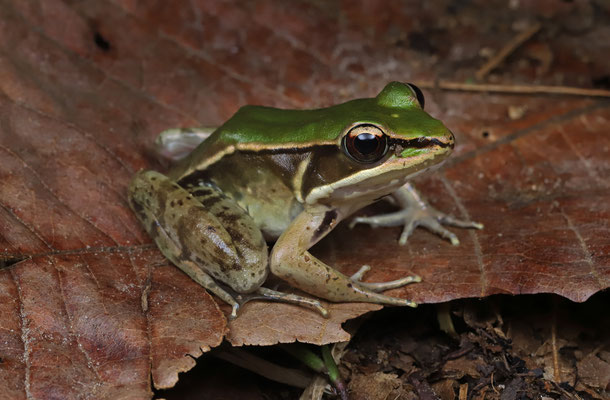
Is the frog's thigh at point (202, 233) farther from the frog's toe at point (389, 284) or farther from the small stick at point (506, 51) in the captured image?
the small stick at point (506, 51)

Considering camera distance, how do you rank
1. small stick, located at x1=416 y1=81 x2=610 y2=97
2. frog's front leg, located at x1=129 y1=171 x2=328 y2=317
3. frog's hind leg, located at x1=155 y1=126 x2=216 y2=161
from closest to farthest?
frog's front leg, located at x1=129 y1=171 x2=328 y2=317 → frog's hind leg, located at x1=155 y1=126 x2=216 y2=161 → small stick, located at x1=416 y1=81 x2=610 y2=97

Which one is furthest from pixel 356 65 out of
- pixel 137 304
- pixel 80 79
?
pixel 137 304

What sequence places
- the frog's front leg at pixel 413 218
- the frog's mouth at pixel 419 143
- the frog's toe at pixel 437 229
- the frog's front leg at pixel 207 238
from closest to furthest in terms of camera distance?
the frog's mouth at pixel 419 143 → the frog's front leg at pixel 207 238 → the frog's toe at pixel 437 229 → the frog's front leg at pixel 413 218

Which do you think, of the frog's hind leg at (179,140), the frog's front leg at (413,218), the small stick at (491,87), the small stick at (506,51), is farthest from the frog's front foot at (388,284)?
the small stick at (506,51)

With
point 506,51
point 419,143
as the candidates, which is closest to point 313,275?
point 419,143

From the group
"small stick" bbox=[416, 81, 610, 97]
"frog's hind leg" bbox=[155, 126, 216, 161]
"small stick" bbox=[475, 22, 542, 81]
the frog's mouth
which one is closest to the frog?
the frog's mouth

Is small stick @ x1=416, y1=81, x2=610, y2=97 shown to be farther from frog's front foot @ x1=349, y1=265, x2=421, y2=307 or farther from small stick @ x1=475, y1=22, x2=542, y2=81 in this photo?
frog's front foot @ x1=349, y1=265, x2=421, y2=307
